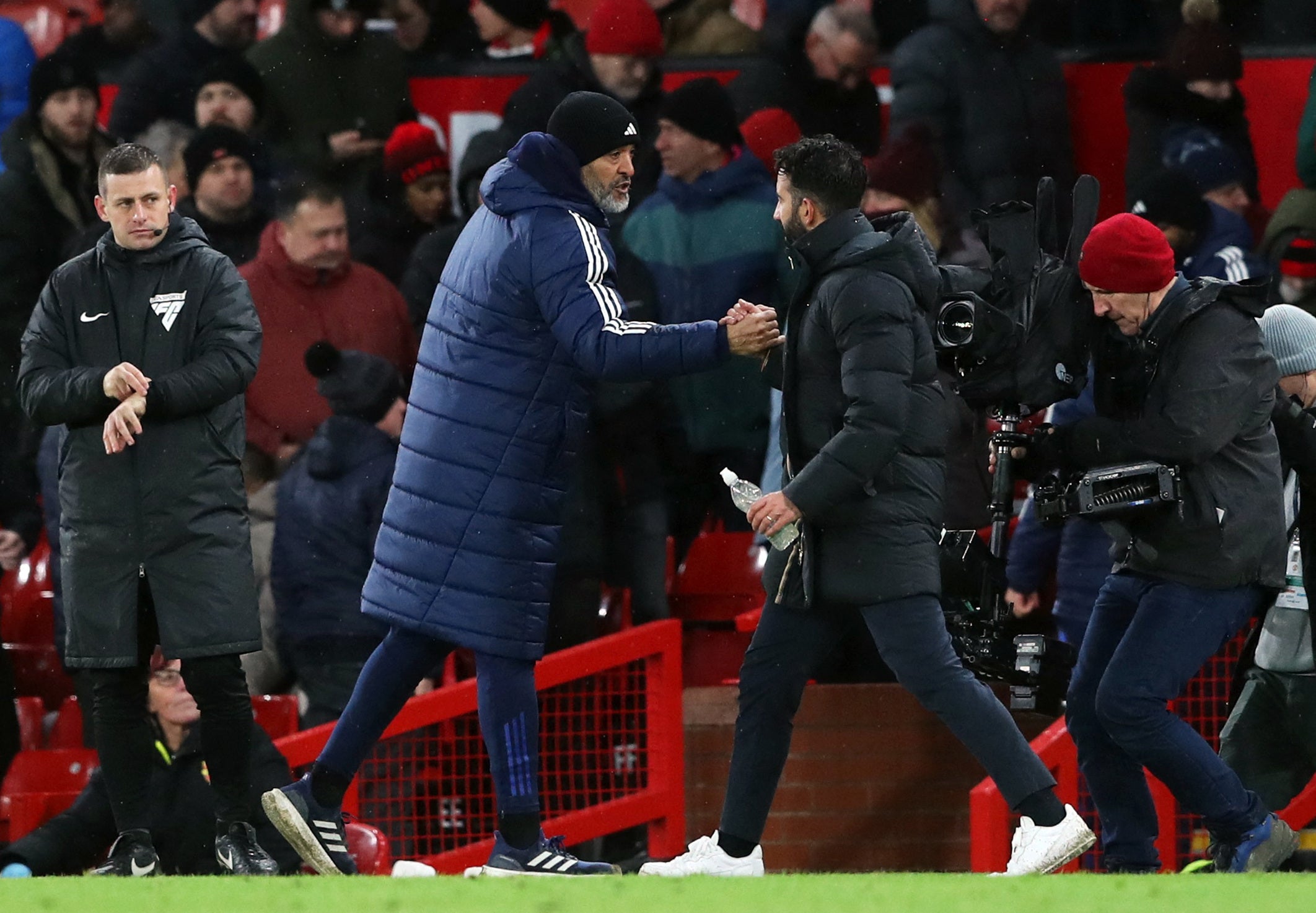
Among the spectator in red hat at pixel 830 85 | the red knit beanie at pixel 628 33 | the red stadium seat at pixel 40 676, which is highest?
the red knit beanie at pixel 628 33

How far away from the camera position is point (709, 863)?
5.92 meters

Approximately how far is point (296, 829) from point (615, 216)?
138 inches

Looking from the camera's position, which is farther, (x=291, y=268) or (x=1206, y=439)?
(x=291, y=268)

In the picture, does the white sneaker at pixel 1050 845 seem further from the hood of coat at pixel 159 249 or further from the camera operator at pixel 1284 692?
the hood of coat at pixel 159 249

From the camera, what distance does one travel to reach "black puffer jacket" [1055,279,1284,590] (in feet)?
19.2

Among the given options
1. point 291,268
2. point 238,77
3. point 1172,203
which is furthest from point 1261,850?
point 238,77

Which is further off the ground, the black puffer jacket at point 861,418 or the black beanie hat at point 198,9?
the black beanie hat at point 198,9

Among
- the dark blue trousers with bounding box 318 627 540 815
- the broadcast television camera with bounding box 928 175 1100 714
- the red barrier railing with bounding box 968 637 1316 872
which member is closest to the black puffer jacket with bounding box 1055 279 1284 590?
the broadcast television camera with bounding box 928 175 1100 714

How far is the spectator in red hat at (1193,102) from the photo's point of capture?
8531 mm

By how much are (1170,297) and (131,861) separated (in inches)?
125

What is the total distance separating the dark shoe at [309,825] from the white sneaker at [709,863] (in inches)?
32.4

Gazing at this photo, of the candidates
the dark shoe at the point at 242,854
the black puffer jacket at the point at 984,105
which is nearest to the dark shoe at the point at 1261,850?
the dark shoe at the point at 242,854

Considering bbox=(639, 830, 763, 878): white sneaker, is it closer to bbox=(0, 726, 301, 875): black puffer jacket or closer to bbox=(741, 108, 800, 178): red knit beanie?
bbox=(0, 726, 301, 875): black puffer jacket

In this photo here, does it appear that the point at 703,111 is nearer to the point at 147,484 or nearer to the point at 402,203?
the point at 402,203
